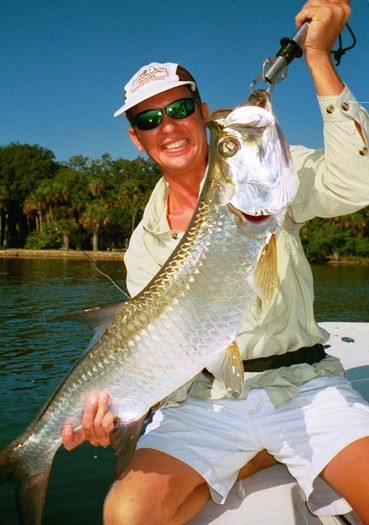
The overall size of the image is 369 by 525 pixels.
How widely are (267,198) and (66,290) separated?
27.2 m

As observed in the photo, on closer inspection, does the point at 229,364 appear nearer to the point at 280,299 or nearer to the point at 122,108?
the point at 280,299

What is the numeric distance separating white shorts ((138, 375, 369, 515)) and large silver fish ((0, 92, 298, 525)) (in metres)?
0.50

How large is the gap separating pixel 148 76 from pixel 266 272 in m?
1.99

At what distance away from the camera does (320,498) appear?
340 centimetres

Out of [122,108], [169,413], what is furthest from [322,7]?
[169,413]

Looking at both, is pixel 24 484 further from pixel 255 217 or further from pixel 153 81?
pixel 153 81

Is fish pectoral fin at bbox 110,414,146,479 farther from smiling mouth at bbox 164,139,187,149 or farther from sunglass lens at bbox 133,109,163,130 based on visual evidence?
sunglass lens at bbox 133,109,163,130

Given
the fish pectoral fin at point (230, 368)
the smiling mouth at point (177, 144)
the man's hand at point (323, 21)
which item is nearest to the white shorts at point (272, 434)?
the fish pectoral fin at point (230, 368)

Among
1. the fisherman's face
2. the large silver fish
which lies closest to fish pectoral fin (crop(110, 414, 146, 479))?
the large silver fish

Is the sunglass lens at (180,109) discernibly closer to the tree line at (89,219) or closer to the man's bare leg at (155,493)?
the man's bare leg at (155,493)

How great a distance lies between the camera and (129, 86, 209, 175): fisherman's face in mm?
4008

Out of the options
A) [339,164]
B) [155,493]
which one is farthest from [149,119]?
[155,493]

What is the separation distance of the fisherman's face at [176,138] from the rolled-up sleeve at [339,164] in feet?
2.82

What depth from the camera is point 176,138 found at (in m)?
4.01
